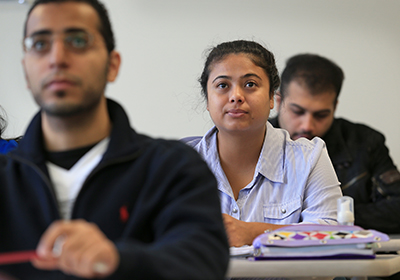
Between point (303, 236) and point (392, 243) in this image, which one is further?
point (392, 243)

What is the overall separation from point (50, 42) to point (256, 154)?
112 cm

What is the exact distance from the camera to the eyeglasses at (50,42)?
98 cm

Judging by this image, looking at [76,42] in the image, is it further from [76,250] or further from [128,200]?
[76,250]

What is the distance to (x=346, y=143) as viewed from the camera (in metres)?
2.63

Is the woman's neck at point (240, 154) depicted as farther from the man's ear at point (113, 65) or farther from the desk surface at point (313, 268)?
the man's ear at point (113, 65)

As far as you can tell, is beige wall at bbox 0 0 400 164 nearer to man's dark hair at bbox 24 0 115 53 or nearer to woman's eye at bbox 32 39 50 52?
man's dark hair at bbox 24 0 115 53

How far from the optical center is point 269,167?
1.88m

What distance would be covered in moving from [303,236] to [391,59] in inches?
88.2

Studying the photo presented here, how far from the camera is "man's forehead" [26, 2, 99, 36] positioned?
0.99m

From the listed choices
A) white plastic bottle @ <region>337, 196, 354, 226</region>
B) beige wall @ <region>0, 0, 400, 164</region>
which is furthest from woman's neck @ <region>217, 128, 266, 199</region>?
beige wall @ <region>0, 0, 400, 164</region>

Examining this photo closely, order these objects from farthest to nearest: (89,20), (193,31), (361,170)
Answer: (193,31) < (361,170) < (89,20)

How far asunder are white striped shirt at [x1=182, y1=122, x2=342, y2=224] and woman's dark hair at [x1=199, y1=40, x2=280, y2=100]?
29cm

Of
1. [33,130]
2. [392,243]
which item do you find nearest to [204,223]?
[33,130]

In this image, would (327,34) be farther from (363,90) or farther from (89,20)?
(89,20)
